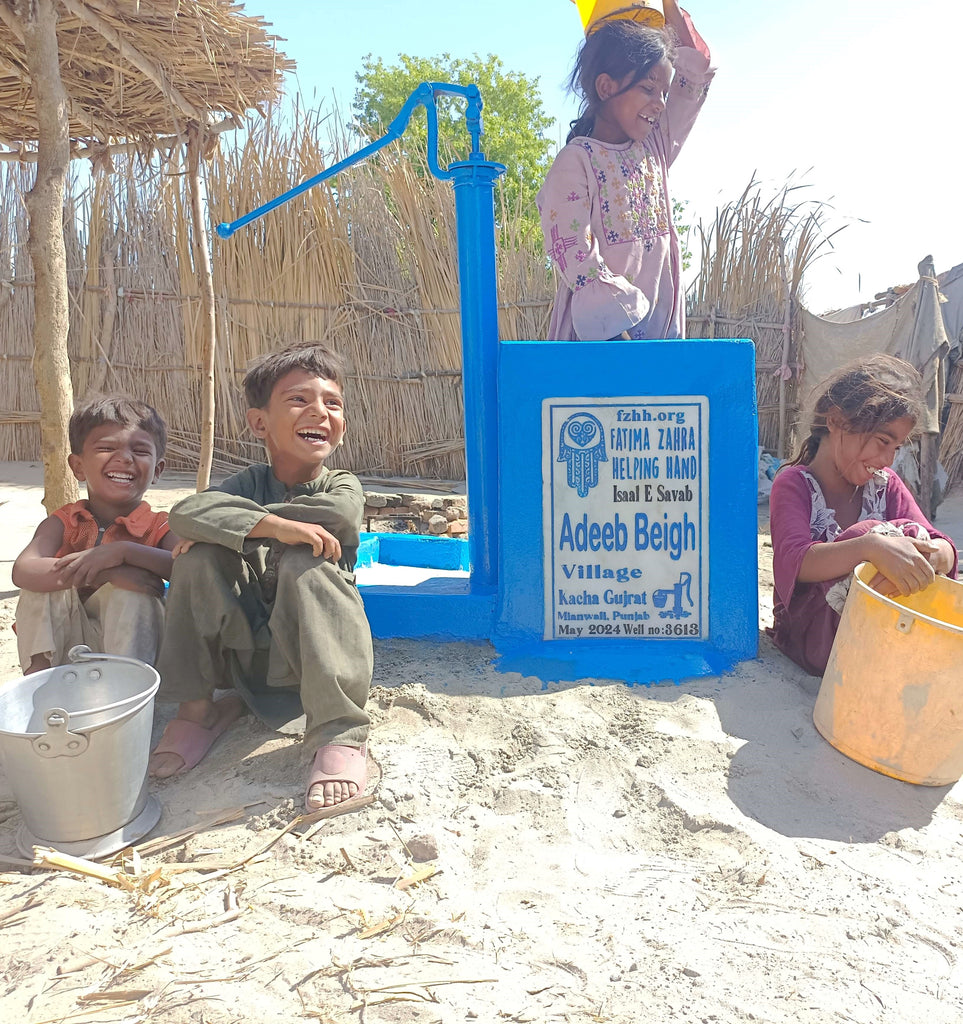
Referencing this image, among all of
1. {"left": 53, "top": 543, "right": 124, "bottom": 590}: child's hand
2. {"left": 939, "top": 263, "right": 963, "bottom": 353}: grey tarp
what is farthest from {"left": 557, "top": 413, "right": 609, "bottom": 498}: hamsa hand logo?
{"left": 939, "top": 263, "right": 963, "bottom": 353}: grey tarp

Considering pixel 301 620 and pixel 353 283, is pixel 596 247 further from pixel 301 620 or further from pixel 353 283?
pixel 353 283

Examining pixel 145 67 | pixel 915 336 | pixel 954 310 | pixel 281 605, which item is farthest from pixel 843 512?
pixel 954 310

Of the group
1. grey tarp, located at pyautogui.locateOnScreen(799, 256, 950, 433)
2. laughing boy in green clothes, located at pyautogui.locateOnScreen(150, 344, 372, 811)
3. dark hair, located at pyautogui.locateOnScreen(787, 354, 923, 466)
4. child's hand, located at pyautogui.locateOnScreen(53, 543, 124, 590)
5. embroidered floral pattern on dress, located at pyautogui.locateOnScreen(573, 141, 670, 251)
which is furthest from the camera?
grey tarp, located at pyautogui.locateOnScreen(799, 256, 950, 433)

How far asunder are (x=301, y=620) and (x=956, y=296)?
7.30 meters

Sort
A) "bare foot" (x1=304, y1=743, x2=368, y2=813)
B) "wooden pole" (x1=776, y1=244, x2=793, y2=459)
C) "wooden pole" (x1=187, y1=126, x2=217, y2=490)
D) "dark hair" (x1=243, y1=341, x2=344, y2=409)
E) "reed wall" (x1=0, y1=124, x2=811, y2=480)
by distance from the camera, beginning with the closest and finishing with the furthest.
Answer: "bare foot" (x1=304, y1=743, x2=368, y2=813) → "dark hair" (x1=243, y1=341, x2=344, y2=409) → "wooden pole" (x1=187, y1=126, x2=217, y2=490) → "reed wall" (x1=0, y1=124, x2=811, y2=480) → "wooden pole" (x1=776, y1=244, x2=793, y2=459)

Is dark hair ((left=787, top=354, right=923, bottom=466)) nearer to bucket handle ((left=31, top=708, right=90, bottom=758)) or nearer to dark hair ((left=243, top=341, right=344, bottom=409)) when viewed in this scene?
dark hair ((left=243, top=341, right=344, bottom=409))

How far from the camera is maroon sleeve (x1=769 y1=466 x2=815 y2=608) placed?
2385 millimetres

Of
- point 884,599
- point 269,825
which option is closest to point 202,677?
point 269,825

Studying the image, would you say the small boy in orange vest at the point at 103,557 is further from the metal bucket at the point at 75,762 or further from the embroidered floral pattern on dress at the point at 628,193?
the embroidered floral pattern on dress at the point at 628,193

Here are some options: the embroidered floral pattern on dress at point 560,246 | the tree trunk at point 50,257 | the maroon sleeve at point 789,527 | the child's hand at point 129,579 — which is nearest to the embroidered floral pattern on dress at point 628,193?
the embroidered floral pattern on dress at point 560,246

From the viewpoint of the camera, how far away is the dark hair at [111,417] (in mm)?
2266

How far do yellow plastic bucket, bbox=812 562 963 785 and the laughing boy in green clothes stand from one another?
3.98 ft

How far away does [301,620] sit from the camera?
1.88 metres

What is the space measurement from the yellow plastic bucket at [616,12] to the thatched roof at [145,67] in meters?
1.60
